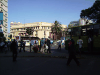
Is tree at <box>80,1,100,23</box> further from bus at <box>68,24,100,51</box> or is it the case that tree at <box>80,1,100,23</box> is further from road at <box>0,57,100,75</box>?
road at <box>0,57,100,75</box>

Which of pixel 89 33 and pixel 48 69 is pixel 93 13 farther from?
pixel 48 69

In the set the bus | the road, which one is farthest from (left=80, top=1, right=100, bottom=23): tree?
the road

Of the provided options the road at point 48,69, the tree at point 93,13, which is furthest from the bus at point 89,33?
the tree at point 93,13

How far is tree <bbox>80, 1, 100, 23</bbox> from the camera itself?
1162 inches

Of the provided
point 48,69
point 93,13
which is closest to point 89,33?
point 48,69

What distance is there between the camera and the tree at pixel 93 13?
2950 cm

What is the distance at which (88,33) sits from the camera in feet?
51.9

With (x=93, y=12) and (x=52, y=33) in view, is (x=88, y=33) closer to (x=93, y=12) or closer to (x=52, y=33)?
(x=93, y=12)

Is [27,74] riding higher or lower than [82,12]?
lower

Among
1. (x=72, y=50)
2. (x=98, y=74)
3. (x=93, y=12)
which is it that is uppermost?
(x=93, y=12)

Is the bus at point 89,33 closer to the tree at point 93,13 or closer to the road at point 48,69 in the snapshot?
the road at point 48,69

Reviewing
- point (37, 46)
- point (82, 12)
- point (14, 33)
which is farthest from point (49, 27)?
point (37, 46)

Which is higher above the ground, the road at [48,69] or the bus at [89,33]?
the bus at [89,33]

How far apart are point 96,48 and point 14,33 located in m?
97.4
